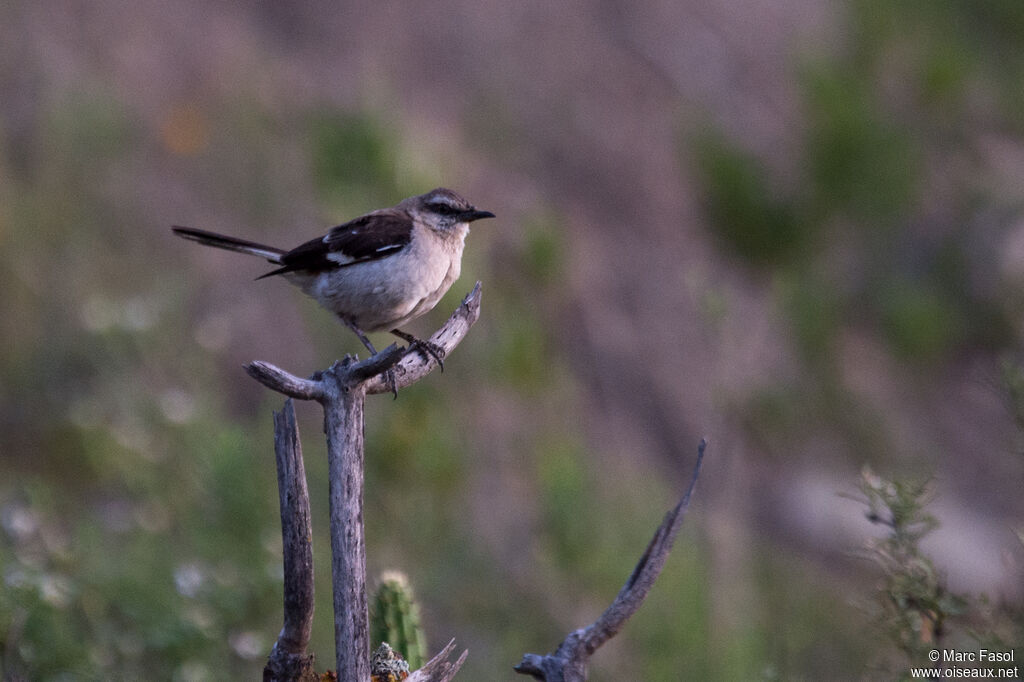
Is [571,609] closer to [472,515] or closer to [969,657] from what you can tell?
[472,515]

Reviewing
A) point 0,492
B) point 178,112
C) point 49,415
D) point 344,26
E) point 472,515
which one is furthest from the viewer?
point 344,26

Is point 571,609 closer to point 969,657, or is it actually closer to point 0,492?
point 969,657

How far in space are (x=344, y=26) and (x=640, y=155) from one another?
3870 mm

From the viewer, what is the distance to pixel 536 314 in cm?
827

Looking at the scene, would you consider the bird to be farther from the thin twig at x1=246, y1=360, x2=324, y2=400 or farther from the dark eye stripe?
the thin twig at x1=246, y1=360, x2=324, y2=400

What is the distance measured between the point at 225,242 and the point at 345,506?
210 centimetres

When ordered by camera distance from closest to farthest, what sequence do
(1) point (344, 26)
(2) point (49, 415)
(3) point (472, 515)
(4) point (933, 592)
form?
(4) point (933, 592)
(3) point (472, 515)
(2) point (49, 415)
(1) point (344, 26)

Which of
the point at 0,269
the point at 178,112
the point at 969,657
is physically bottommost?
the point at 969,657

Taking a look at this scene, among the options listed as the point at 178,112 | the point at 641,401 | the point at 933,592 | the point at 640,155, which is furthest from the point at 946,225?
the point at 933,592

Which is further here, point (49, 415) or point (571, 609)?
point (49, 415)

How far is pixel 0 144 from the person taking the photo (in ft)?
33.1

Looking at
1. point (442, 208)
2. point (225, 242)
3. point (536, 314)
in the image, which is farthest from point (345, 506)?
point (536, 314)

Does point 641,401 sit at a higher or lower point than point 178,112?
lower

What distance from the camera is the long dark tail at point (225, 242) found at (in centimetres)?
465
